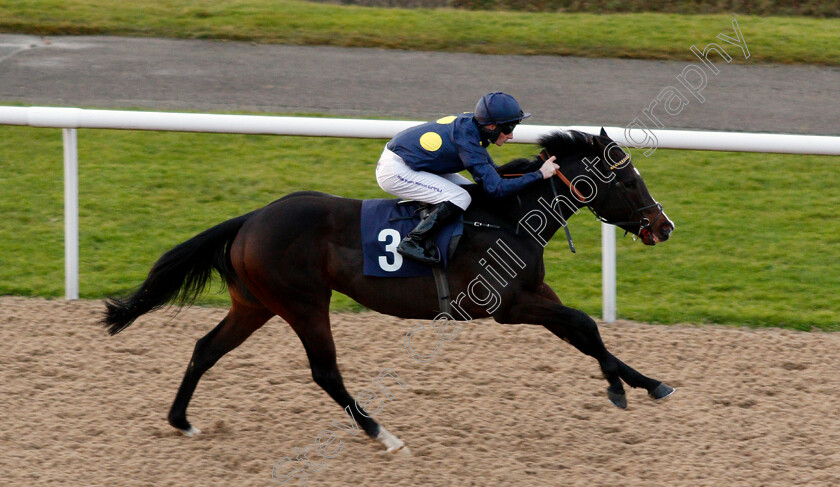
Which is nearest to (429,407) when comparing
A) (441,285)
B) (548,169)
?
(441,285)

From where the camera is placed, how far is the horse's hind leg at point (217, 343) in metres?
4.76

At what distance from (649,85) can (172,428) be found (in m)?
6.04

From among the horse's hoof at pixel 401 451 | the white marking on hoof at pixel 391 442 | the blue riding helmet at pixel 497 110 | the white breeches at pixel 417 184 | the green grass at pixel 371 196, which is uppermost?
the blue riding helmet at pixel 497 110

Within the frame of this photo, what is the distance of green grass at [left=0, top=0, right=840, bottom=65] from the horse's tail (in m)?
5.96

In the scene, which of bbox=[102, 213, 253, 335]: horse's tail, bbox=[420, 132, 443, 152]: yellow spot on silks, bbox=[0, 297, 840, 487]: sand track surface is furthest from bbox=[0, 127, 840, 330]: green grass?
bbox=[420, 132, 443, 152]: yellow spot on silks

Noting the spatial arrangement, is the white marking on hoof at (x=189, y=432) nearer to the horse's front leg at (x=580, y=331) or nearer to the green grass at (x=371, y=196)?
the horse's front leg at (x=580, y=331)

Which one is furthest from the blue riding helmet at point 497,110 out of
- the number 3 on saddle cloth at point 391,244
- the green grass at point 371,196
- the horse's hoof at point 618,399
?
the green grass at point 371,196

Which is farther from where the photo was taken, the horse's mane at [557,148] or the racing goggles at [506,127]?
the horse's mane at [557,148]

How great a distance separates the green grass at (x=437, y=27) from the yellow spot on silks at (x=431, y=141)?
5735 mm

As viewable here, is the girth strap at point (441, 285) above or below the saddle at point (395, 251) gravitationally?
below

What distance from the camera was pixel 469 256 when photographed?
4.62 m

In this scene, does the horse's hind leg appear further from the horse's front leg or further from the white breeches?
the horse's front leg

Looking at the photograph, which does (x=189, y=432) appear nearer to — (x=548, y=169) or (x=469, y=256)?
(x=469, y=256)

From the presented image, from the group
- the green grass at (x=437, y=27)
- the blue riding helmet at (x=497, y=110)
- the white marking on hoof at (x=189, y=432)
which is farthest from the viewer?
the green grass at (x=437, y=27)
